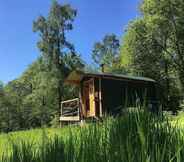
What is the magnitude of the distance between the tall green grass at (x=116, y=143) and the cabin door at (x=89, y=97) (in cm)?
2037

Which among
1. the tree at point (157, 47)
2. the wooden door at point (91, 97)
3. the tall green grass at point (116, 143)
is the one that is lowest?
the tall green grass at point (116, 143)

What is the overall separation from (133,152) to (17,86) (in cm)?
5833

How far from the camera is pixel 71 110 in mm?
25938

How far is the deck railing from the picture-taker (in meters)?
24.7

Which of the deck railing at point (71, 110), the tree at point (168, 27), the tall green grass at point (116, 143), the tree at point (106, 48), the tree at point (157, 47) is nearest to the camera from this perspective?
the tall green grass at point (116, 143)

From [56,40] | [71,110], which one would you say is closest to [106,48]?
[56,40]

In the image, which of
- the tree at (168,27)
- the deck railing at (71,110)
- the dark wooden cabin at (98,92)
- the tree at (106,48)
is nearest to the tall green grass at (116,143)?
the dark wooden cabin at (98,92)

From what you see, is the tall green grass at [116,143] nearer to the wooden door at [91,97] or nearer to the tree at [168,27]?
the wooden door at [91,97]

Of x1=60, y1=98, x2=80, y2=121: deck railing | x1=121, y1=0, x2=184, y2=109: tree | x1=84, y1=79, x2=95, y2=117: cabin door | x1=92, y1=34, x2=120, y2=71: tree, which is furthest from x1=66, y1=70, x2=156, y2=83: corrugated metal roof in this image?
x1=92, y1=34, x2=120, y2=71: tree

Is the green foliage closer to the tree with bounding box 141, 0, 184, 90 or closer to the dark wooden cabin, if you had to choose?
the tree with bounding box 141, 0, 184, 90

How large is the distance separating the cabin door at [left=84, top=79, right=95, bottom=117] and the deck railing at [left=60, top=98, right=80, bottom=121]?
28.0 inches

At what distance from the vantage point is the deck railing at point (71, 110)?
2468 centimetres

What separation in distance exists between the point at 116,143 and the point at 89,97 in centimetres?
2240

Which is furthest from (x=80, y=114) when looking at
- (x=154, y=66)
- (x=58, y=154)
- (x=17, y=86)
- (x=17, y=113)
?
(x=17, y=86)
